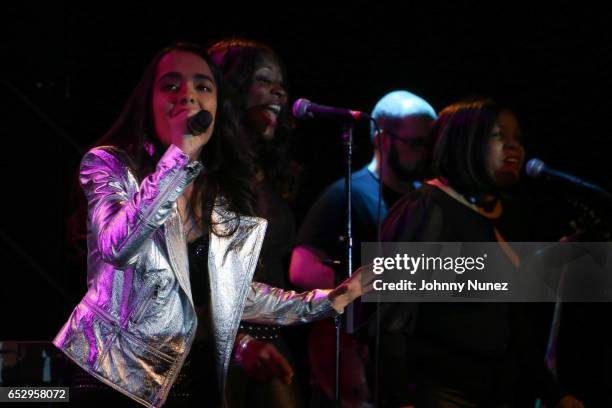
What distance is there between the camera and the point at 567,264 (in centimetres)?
363

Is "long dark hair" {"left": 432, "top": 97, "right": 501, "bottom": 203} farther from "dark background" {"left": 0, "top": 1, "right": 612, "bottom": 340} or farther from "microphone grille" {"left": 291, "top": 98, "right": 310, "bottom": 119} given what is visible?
"dark background" {"left": 0, "top": 1, "right": 612, "bottom": 340}

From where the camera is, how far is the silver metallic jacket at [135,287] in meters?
1.89

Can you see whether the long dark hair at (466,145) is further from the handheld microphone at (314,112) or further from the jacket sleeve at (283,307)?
the jacket sleeve at (283,307)

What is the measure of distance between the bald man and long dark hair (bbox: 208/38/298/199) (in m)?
0.34

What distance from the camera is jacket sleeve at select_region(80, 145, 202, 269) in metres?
1.86

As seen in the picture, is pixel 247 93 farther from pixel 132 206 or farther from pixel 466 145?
pixel 132 206

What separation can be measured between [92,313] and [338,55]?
8.91 ft

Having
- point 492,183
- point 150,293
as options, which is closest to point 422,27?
point 492,183

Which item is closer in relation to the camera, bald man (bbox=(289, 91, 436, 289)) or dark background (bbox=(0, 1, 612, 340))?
bald man (bbox=(289, 91, 436, 289))

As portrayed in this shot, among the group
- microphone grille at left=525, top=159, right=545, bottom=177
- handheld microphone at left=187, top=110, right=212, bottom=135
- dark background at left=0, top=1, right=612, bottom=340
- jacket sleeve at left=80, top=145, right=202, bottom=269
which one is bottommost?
jacket sleeve at left=80, top=145, right=202, bottom=269

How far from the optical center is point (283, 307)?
250 centimetres

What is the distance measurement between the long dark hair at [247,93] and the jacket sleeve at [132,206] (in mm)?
1084

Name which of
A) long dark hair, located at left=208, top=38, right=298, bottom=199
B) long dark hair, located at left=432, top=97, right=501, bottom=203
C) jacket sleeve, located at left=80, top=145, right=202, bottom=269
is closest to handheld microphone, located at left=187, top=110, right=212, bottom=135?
jacket sleeve, located at left=80, top=145, right=202, bottom=269

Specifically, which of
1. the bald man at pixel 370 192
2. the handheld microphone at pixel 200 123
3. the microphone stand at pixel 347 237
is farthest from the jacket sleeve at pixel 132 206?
the bald man at pixel 370 192
